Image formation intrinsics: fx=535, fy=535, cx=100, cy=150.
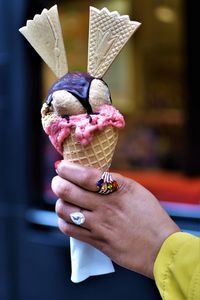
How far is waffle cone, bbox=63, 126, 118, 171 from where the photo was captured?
117 centimetres

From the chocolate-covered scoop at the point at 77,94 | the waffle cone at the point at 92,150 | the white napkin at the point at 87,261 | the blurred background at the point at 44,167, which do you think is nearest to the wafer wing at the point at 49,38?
the chocolate-covered scoop at the point at 77,94

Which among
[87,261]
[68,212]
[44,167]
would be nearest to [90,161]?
[68,212]

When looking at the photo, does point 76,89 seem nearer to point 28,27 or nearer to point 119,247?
point 28,27

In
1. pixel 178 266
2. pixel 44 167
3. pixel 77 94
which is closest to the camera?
pixel 178 266

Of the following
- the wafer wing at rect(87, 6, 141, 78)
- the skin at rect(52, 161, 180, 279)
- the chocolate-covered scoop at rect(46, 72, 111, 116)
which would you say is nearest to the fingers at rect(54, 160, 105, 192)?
the skin at rect(52, 161, 180, 279)

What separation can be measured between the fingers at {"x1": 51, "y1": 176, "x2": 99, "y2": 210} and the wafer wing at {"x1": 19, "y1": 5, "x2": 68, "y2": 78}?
0.25m

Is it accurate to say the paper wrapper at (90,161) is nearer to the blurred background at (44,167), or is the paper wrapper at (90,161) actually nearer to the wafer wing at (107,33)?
the wafer wing at (107,33)

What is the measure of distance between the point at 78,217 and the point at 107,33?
Result: 1.32 feet

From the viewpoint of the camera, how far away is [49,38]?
3.90 feet

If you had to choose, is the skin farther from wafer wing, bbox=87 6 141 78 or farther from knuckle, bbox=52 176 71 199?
wafer wing, bbox=87 6 141 78

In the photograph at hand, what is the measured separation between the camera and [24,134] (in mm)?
3484

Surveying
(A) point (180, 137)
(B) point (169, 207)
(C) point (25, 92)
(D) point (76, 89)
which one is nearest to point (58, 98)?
(D) point (76, 89)

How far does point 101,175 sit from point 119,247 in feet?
0.50

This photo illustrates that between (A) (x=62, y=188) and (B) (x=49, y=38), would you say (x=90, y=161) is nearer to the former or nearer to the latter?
(A) (x=62, y=188)
